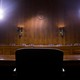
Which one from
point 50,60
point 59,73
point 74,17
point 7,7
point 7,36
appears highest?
point 7,7

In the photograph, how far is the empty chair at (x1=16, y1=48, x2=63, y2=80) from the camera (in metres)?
1.73

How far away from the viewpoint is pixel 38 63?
5.85ft

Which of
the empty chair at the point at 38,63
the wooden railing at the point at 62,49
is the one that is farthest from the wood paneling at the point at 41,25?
the empty chair at the point at 38,63

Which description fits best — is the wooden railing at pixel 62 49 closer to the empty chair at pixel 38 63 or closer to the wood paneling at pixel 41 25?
the wood paneling at pixel 41 25

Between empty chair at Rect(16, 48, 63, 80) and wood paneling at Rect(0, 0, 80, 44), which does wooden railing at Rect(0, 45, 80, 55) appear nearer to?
wood paneling at Rect(0, 0, 80, 44)

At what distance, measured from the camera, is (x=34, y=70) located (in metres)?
1.81

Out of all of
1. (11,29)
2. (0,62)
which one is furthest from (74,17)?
(0,62)

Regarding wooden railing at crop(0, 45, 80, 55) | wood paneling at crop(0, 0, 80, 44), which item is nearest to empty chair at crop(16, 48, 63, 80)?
wooden railing at crop(0, 45, 80, 55)

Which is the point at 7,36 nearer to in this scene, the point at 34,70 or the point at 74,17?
the point at 74,17

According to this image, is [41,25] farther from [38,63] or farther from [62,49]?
[38,63]

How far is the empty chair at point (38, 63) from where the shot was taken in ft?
5.67

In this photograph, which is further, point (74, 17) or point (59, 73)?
point (74, 17)

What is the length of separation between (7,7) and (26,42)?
Answer: 1.35 meters

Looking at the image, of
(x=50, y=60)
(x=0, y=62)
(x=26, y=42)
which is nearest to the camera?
(x=50, y=60)
